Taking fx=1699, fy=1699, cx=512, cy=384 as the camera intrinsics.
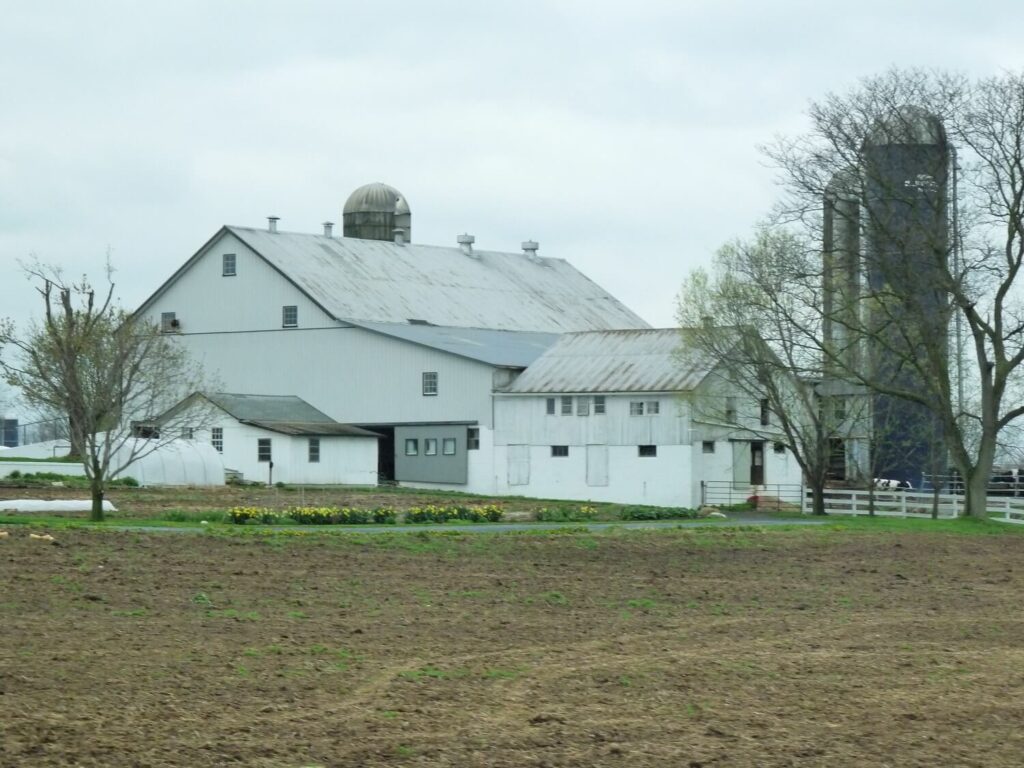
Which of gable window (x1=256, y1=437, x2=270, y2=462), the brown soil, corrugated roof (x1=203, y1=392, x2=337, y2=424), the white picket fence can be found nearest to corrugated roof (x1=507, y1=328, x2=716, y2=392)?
the white picket fence

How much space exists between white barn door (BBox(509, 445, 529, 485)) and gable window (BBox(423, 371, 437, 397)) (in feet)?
13.2

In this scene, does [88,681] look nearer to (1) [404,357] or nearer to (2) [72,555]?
(2) [72,555]

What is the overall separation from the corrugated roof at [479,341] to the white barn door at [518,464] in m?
3.50

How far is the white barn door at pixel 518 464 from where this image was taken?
211 ft

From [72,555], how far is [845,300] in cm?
2831

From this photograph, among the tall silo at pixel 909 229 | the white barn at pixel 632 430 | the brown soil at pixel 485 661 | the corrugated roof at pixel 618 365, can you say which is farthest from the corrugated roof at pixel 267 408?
the brown soil at pixel 485 661

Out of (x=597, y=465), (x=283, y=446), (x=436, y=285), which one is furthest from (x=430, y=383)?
(x=436, y=285)

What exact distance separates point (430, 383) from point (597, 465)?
7.84 meters

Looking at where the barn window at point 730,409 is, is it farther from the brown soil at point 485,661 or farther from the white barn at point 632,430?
the brown soil at point 485,661

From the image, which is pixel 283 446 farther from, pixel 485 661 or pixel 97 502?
pixel 485 661

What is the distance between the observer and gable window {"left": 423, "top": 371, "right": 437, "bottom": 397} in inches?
2613

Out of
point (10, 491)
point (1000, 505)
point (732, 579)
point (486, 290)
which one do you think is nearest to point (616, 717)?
point (732, 579)

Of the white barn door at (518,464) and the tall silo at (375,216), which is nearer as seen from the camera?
the white barn door at (518,464)

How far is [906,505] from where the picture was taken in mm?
50469
